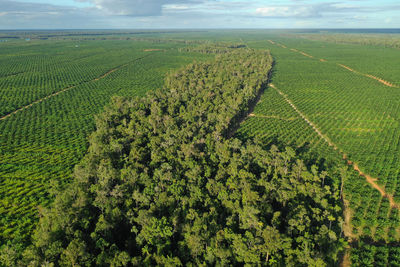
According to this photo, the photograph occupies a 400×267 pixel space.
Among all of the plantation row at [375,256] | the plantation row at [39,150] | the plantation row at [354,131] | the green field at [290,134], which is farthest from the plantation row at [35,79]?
the plantation row at [375,256]

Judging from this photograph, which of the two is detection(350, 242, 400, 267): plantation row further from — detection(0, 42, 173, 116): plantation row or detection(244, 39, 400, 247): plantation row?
detection(0, 42, 173, 116): plantation row

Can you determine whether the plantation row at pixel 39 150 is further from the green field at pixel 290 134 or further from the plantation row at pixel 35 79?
the plantation row at pixel 35 79

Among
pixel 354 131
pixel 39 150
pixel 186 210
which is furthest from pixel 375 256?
pixel 39 150

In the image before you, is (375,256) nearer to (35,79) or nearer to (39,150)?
(39,150)

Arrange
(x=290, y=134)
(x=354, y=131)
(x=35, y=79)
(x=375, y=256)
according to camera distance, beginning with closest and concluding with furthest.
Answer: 1. (x=375, y=256)
2. (x=290, y=134)
3. (x=354, y=131)
4. (x=35, y=79)

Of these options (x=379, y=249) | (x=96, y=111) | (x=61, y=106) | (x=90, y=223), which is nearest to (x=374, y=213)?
(x=379, y=249)

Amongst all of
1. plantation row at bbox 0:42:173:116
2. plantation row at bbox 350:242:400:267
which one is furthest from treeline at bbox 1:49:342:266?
plantation row at bbox 0:42:173:116
